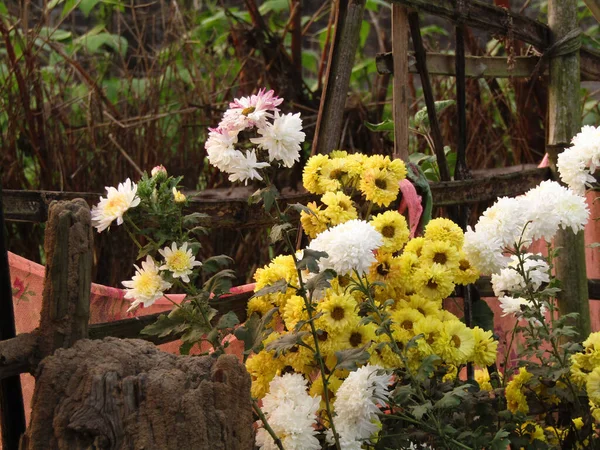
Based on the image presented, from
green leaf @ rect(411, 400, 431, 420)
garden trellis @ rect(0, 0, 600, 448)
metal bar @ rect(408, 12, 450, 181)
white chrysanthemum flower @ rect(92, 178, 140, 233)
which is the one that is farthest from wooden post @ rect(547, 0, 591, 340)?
white chrysanthemum flower @ rect(92, 178, 140, 233)

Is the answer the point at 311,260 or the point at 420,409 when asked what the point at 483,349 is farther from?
the point at 311,260

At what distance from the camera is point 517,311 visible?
201 centimetres

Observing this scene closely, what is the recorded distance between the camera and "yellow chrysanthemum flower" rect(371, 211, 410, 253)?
5.86 feet

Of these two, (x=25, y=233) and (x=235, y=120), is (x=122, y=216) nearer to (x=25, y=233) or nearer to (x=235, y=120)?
(x=235, y=120)

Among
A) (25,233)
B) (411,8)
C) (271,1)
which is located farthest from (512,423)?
(271,1)

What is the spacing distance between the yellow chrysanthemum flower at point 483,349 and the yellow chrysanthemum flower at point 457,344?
4 centimetres

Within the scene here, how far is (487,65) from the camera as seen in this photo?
2.90 metres

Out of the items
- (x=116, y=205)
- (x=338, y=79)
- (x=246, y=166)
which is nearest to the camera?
(x=116, y=205)

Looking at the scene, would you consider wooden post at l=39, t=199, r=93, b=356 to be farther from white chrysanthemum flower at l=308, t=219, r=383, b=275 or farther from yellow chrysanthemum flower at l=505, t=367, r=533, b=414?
yellow chrysanthemum flower at l=505, t=367, r=533, b=414

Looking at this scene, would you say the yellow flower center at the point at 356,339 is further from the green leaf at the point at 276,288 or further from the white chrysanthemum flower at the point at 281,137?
the white chrysanthemum flower at the point at 281,137

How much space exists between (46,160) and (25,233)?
14.4 inches

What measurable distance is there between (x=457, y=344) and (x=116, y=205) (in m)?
0.71

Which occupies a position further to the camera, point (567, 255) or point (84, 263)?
point (567, 255)

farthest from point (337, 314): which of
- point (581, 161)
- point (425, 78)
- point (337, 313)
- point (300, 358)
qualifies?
point (425, 78)
